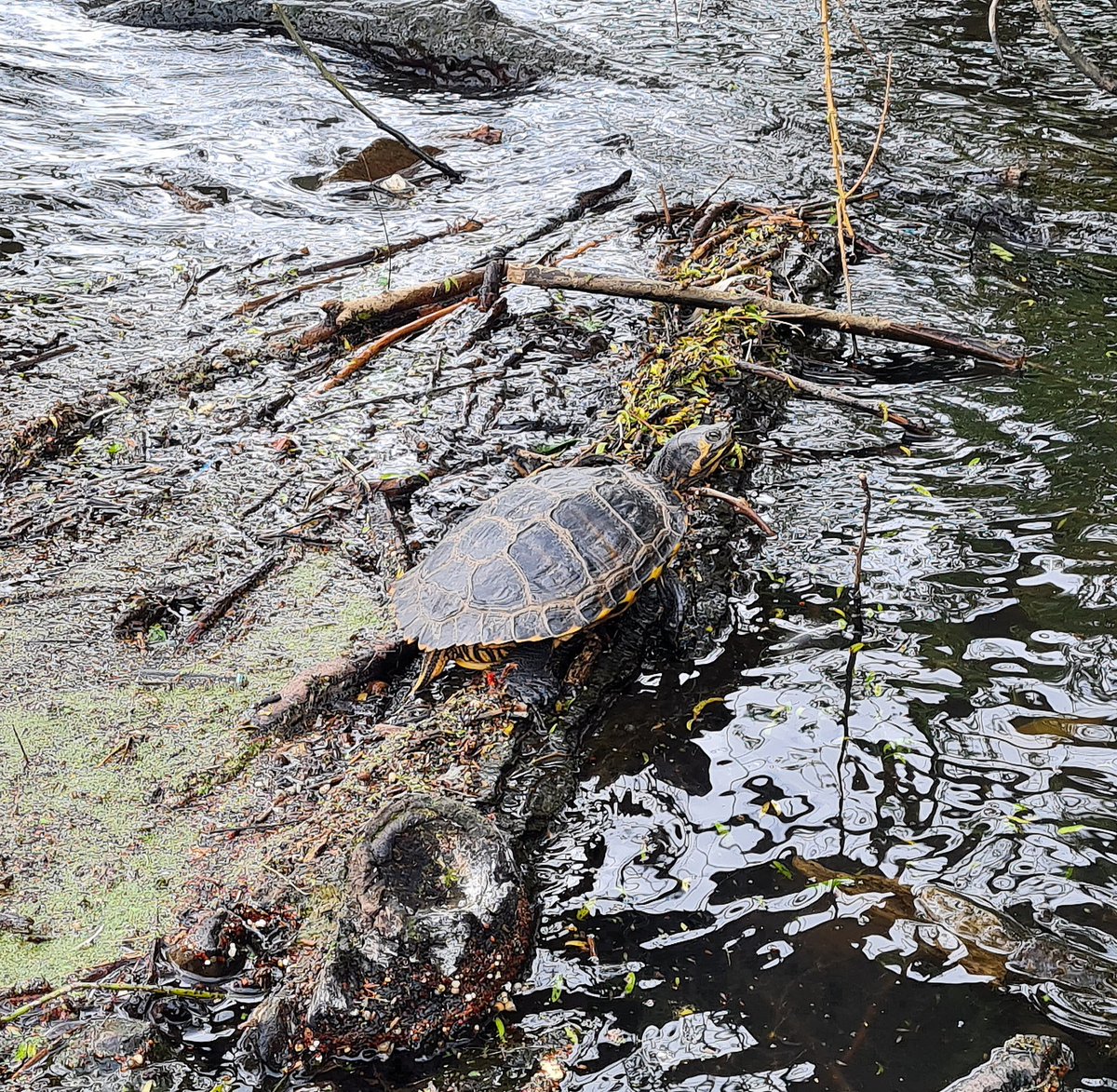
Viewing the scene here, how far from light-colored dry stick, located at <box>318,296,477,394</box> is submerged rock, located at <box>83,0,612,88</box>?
5.95 metres

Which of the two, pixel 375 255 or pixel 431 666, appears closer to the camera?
pixel 431 666

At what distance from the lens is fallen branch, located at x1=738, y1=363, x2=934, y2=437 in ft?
19.2

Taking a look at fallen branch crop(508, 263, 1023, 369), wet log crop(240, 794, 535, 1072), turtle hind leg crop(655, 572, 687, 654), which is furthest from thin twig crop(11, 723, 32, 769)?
fallen branch crop(508, 263, 1023, 369)

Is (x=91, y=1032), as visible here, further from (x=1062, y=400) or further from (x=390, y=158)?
(x=390, y=158)

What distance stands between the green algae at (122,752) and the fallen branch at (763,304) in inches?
89.9

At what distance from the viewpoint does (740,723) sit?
13.9 feet

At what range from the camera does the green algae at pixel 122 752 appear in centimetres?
348

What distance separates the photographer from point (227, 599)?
485cm

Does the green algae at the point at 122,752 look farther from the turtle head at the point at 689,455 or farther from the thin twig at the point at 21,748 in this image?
the turtle head at the point at 689,455

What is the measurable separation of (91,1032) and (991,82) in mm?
11632

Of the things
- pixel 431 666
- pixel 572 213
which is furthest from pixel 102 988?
pixel 572 213

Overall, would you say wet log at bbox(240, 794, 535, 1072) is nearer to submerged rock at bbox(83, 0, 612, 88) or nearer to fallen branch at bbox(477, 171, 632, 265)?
fallen branch at bbox(477, 171, 632, 265)

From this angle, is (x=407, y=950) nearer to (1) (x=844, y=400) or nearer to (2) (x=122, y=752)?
(2) (x=122, y=752)

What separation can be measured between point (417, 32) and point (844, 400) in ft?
29.4
